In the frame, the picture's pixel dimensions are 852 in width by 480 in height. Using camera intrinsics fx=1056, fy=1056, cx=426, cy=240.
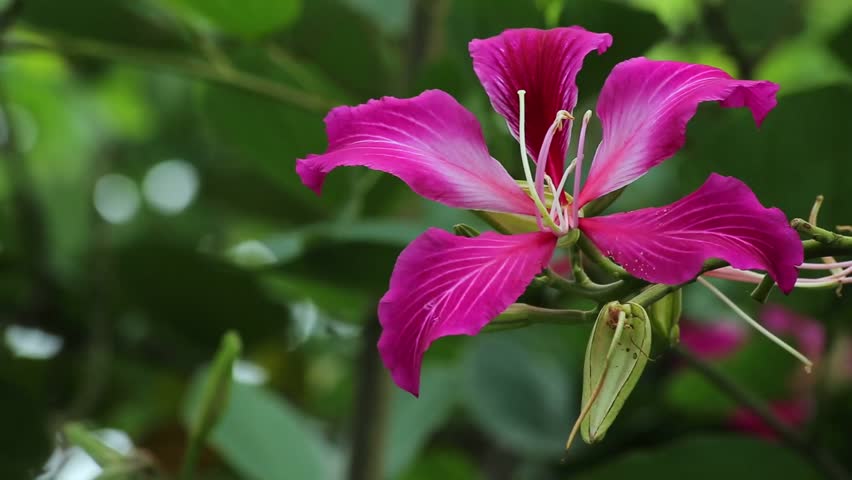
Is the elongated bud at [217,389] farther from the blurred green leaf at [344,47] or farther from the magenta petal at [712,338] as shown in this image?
the magenta petal at [712,338]

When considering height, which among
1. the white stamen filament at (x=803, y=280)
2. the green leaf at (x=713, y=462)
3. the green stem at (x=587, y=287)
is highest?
the green stem at (x=587, y=287)

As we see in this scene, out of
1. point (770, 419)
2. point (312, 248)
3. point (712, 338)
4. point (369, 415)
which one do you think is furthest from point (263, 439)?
point (712, 338)

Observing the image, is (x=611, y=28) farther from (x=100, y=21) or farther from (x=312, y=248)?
(x=100, y=21)

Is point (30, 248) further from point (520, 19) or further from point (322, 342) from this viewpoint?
point (520, 19)

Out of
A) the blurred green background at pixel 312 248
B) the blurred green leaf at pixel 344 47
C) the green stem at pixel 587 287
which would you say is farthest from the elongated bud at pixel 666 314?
the blurred green leaf at pixel 344 47

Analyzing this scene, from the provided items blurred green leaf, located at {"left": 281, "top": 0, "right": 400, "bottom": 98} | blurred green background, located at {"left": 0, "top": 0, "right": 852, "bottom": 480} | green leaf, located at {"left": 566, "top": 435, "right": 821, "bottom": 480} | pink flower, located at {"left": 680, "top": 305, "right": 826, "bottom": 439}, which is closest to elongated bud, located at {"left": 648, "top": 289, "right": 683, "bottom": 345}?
blurred green background, located at {"left": 0, "top": 0, "right": 852, "bottom": 480}

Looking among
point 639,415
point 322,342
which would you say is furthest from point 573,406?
point 322,342
